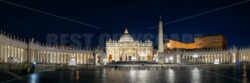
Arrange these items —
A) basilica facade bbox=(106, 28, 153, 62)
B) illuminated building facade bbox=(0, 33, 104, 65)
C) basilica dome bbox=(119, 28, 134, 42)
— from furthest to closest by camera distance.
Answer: basilica dome bbox=(119, 28, 134, 42)
basilica facade bbox=(106, 28, 153, 62)
illuminated building facade bbox=(0, 33, 104, 65)

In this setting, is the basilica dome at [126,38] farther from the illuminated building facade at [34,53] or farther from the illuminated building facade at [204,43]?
the illuminated building facade at [204,43]

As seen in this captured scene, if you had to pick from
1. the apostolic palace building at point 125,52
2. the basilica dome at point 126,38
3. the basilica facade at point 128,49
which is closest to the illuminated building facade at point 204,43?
the apostolic palace building at point 125,52

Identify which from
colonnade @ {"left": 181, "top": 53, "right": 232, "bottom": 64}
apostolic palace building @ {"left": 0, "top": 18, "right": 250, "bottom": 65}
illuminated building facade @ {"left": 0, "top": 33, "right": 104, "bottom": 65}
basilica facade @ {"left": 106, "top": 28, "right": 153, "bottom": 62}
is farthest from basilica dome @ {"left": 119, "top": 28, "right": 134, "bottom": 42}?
colonnade @ {"left": 181, "top": 53, "right": 232, "bottom": 64}

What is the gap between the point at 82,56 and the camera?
430 feet

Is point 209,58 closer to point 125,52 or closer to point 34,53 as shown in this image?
point 125,52

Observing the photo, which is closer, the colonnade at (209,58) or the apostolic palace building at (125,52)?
the apostolic palace building at (125,52)

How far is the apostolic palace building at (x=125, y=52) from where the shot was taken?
3136 inches

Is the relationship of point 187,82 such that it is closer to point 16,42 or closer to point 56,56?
point 16,42

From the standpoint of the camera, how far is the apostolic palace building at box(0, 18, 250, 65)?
3136 inches

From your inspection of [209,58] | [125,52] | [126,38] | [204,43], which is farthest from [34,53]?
[204,43]

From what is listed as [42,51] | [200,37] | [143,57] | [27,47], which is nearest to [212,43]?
[200,37]

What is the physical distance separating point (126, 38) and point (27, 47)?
72540 millimetres

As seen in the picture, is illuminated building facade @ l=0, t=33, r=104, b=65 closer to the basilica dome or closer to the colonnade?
the basilica dome

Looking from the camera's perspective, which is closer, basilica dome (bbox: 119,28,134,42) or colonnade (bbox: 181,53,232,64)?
colonnade (bbox: 181,53,232,64)
